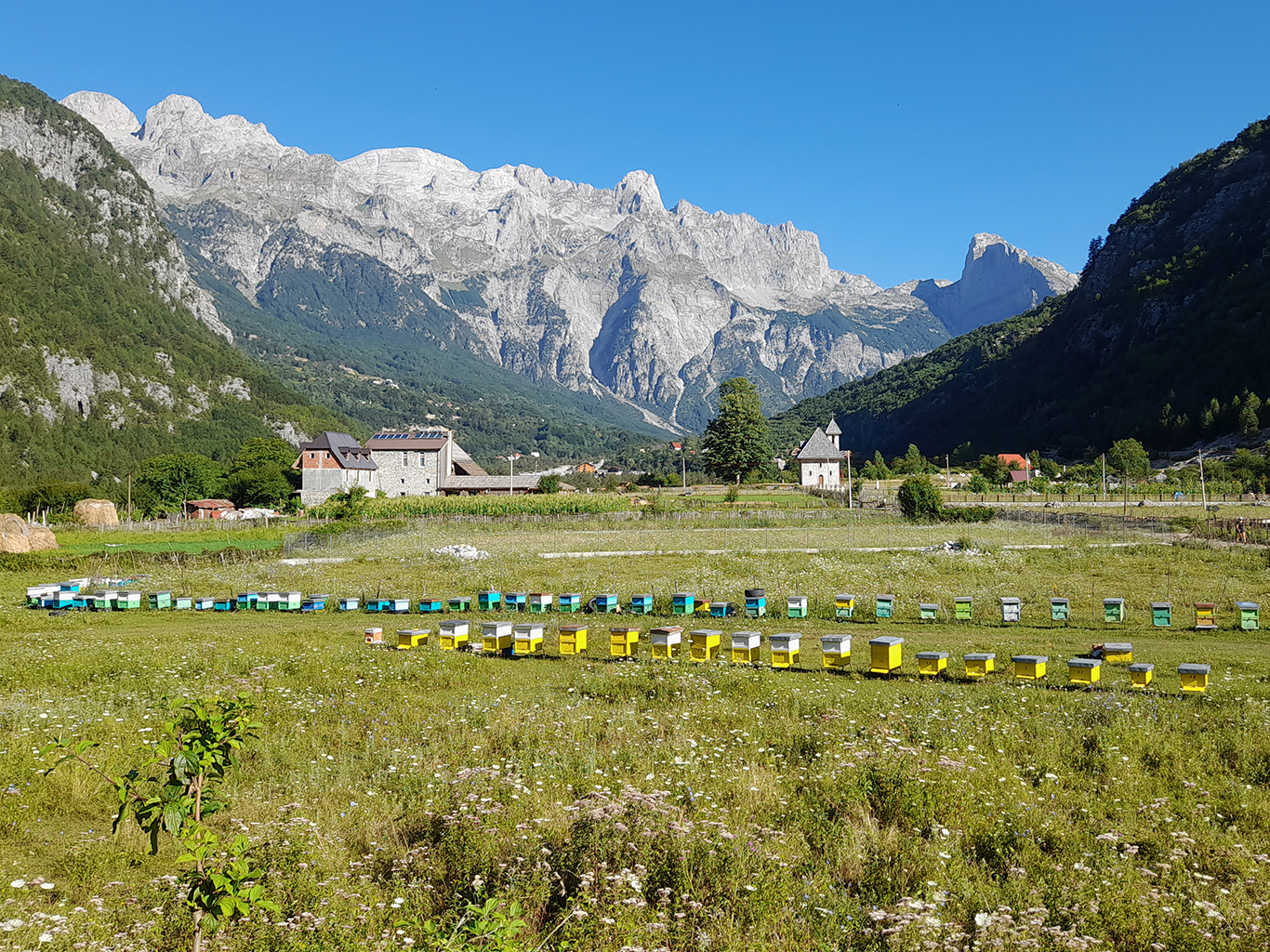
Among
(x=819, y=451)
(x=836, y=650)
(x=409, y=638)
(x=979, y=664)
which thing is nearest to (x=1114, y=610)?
(x=979, y=664)

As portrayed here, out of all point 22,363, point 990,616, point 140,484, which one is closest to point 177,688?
point 990,616

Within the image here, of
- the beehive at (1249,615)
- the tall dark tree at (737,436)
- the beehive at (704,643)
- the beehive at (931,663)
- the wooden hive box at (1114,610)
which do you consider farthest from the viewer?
the tall dark tree at (737,436)

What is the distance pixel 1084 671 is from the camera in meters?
17.4

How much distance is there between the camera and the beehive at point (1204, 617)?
81.7 feet

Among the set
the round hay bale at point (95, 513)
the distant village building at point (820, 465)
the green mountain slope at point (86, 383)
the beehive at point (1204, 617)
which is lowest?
the beehive at point (1204, 617)

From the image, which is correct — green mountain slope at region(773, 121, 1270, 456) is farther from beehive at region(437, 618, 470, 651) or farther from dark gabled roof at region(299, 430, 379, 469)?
beehive at region(437, 618, 470, 651)

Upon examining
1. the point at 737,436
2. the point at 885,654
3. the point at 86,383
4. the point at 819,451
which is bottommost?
the point at 885,654

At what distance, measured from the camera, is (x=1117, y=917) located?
7.98 metres

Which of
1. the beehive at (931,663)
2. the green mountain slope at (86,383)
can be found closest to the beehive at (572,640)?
the beehive at (931,663)

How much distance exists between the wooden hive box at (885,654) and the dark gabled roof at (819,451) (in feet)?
385

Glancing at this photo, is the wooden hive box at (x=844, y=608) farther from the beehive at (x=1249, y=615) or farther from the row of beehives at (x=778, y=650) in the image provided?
the beehive at (x=1249, y=615)

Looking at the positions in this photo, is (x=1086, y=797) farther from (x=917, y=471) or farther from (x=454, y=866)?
(x=917, y=471)

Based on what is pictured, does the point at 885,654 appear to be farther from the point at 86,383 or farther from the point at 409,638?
the point at 86,383

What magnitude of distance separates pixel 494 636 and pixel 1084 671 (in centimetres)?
1473
